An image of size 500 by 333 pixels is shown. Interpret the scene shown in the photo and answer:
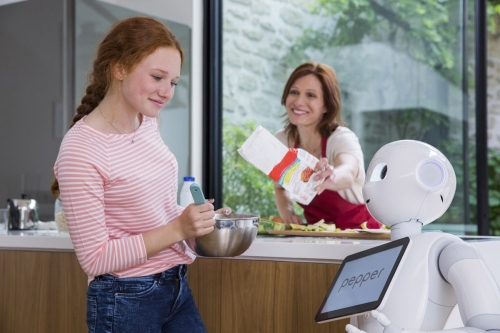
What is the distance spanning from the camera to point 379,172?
1139 mm

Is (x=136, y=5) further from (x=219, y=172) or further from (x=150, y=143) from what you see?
(x=150, y=143)

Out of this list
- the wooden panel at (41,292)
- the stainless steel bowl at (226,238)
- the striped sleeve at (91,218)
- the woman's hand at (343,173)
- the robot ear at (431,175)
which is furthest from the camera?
the woman's hand at (343,173)

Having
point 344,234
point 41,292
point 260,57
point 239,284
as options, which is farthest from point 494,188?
point 41,292

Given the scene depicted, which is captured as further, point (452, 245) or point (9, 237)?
point (9, 237)

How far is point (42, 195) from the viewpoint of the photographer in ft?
9.96

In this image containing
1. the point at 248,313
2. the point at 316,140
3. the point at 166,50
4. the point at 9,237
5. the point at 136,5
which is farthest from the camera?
the point at 136,5

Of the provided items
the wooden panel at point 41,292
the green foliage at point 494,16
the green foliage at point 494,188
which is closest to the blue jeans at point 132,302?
the wooden panel at point 41,292

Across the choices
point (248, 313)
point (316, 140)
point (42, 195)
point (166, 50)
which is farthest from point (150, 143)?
point (42, 195)

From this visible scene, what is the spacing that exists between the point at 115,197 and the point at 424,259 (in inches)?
22.4

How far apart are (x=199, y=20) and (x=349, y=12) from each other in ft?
2.40

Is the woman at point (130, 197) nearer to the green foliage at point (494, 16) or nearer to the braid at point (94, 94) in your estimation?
the braid at point (94, 94)

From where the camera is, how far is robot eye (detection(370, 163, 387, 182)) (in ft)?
3.71

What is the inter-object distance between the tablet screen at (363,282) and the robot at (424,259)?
2 cm

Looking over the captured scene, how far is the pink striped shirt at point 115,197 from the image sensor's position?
1.23 metres
